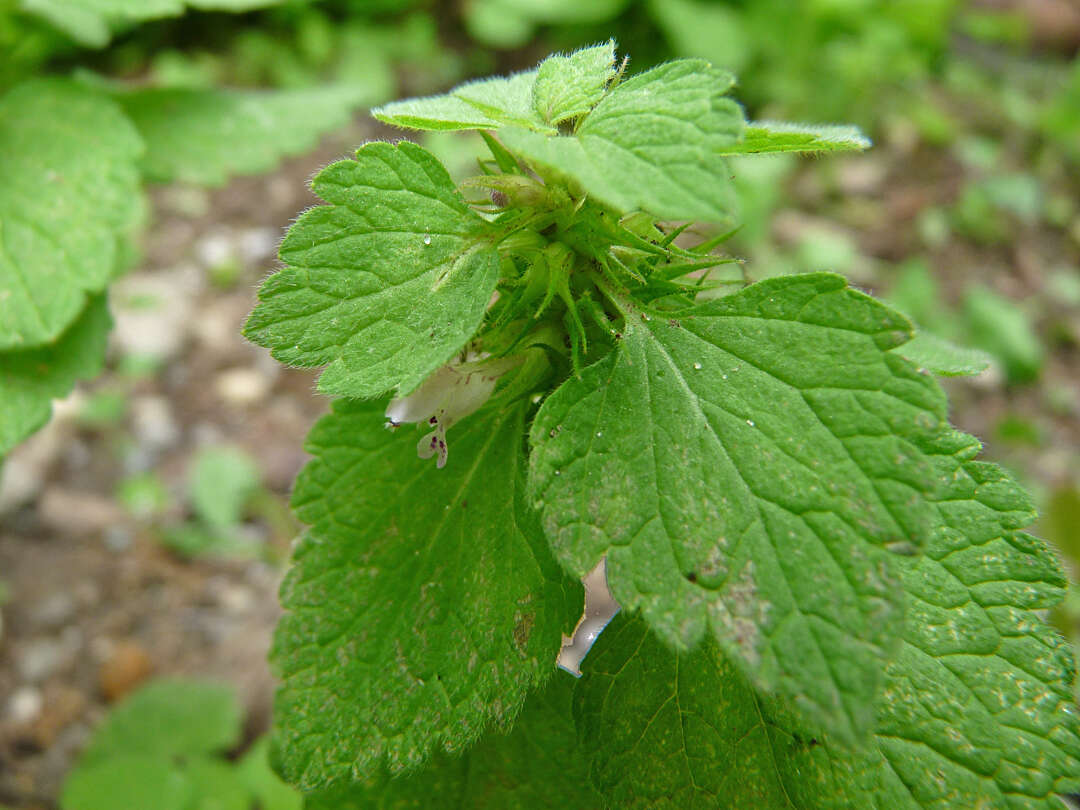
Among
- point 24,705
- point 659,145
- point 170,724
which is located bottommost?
point 24,705

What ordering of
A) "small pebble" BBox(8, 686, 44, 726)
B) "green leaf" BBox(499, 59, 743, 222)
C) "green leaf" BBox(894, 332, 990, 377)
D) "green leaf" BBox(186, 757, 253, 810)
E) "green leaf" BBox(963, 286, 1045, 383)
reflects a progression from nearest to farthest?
"green leaf" BBox(499, 59, 743, 222)
"green leaf" BBox(894, 332, 990, 377)
"green leaf" BBox(186, 757, 253, 810)
"small pebble" BBox(8, 686, 44, 726)
"green leaf" BBox(963, 286, 1045, 383)

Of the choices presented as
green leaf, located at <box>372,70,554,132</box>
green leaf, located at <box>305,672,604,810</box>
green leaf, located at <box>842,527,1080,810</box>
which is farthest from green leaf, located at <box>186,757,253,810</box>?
green leaf, located at <box>372,70,554,132</box>

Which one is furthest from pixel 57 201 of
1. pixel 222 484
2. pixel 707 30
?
pixel 707 30

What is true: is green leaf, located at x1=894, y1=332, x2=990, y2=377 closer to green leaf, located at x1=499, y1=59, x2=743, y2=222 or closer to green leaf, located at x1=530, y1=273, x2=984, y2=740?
green leaf, located at x1=530, y1=273, x2=984, y2=740

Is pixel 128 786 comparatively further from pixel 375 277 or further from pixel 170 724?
pixel 375 277

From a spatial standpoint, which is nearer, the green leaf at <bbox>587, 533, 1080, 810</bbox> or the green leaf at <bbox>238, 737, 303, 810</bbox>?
the green leaf at <bbox>587, 533, 1080, 810</bbox>

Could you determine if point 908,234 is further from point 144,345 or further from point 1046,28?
point 144,345

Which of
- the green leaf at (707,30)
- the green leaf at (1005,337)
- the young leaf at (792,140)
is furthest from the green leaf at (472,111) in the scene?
the green leaf at (707,30)
